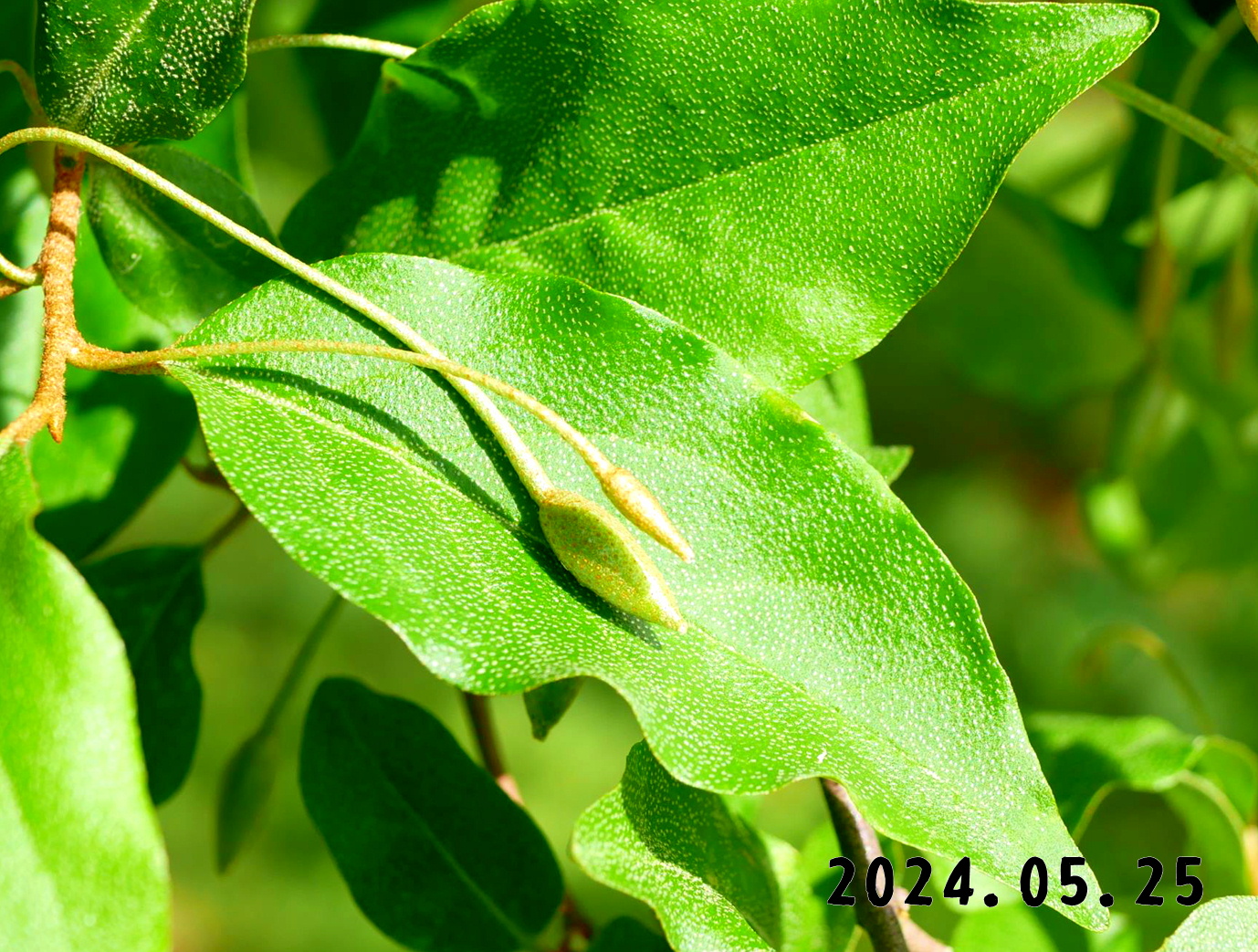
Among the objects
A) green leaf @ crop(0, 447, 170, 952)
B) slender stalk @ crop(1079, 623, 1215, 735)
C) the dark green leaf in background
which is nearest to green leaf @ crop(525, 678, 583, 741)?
green leaf @ crop(0, 447, 170, 952)

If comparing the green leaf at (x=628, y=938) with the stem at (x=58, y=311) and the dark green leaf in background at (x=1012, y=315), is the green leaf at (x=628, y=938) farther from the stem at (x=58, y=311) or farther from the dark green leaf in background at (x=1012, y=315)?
the dark green leaf in background at (x=1012, y=315)

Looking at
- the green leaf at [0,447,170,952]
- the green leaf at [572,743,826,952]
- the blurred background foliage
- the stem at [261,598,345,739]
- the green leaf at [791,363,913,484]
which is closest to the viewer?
the green leaf at [0,447,170,952]

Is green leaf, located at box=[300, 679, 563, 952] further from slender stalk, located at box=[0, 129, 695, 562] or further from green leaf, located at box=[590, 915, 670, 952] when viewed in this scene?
slender stalk, located at box=[0, 129, 695, 562]

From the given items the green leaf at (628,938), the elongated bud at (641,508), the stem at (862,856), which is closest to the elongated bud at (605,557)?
the elongated bud at (641,508)

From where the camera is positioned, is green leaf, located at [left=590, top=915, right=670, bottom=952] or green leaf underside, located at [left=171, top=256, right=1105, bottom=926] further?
green leaf, located at [left=590, top=915, right=670, bottom=952]

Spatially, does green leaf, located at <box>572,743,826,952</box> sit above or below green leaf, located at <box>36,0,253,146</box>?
below

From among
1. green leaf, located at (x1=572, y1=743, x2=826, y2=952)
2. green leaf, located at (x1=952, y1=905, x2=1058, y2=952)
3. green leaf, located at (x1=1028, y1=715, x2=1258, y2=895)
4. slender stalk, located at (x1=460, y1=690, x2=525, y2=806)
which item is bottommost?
green leaf, located at (x1=952, y1=905, x2=1058, y2=952)

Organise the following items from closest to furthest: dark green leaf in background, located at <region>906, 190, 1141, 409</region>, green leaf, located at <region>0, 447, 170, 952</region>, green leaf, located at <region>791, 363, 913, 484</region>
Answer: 1. green leaf, located at <region>0, 447, 170, 952</region>
2. green leaf, located at <region>791, 363, 913, 484</region>
3. dark green leaf in background, located at <region>906, 190, 1141, 409</region>
